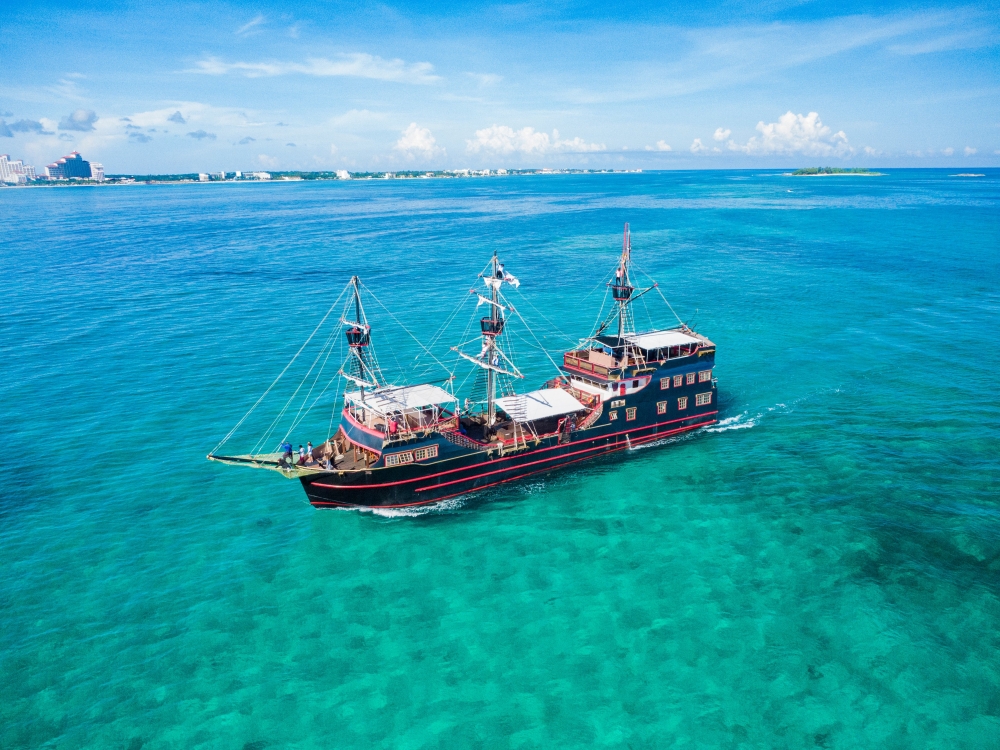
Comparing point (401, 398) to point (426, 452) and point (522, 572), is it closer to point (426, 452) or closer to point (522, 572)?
point (426, 452)

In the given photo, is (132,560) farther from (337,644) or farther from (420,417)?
(420,417)

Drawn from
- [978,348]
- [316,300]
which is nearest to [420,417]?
[316,300]

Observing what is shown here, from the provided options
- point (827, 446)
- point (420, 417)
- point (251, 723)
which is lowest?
point (251, 723)

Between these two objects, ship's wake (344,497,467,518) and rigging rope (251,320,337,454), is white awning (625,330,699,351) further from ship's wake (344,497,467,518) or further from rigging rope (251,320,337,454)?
rigging rope (251,320,337,454)

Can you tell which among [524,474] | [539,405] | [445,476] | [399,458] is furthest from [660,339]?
[399,458]

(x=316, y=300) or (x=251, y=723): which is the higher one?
(x=316, y=300)

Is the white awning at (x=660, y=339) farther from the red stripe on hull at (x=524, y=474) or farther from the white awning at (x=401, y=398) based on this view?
the white awning at (x=401, y=398)

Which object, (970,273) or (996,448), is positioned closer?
(996,448)
